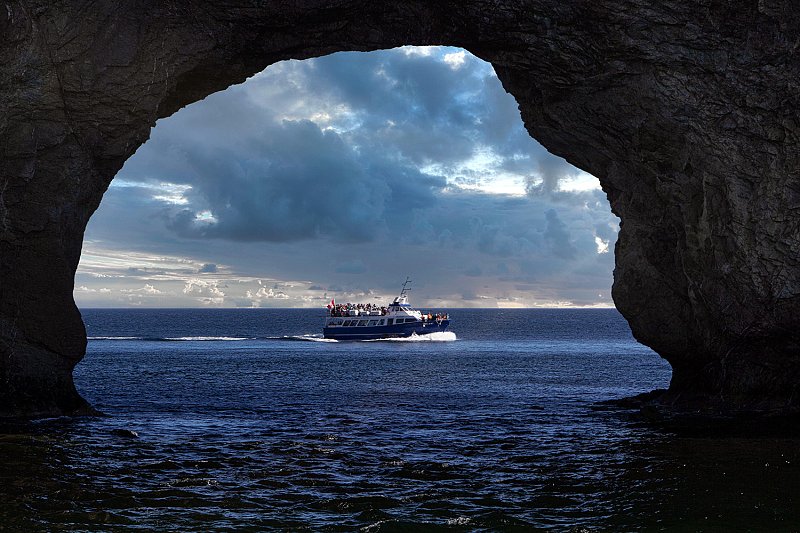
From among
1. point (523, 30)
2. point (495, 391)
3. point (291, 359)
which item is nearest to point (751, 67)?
point (523, 30)

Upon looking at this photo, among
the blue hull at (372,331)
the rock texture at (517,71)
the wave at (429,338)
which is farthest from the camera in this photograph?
the blue hull at (372,331)

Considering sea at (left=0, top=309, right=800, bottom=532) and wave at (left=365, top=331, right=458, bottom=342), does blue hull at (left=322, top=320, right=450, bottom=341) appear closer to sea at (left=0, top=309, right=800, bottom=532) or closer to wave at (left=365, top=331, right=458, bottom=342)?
wave at (left=365, top=331, right=458, bottom=342)

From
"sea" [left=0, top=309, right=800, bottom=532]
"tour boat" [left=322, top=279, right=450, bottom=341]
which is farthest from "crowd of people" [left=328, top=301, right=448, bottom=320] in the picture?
"sea" [left=0, top=309, right=800, bottom=532]

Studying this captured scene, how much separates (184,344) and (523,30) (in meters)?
71.8

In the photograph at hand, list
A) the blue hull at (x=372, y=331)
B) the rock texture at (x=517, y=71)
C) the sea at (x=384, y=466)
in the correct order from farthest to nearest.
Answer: the blue hull at (x=372, y=331) → the rock texture at (x=517, y=71) → the sea at (x=384, y=466)

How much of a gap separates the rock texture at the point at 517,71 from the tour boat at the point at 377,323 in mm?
68791

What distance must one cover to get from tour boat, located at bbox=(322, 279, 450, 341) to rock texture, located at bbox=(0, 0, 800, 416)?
2708 inches

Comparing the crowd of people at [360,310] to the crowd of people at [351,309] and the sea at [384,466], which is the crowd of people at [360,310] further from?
the sea at [384,466]

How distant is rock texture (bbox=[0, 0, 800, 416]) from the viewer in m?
23.9

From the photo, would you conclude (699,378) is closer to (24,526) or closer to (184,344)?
(24,526)

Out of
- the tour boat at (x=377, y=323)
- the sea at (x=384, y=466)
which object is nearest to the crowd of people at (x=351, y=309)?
the tour boat at (x=377, y=323)

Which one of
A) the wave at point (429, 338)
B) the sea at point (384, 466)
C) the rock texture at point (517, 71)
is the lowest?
the sea at point (384, 466)

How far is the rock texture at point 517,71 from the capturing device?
78.3 ft

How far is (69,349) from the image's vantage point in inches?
1011
